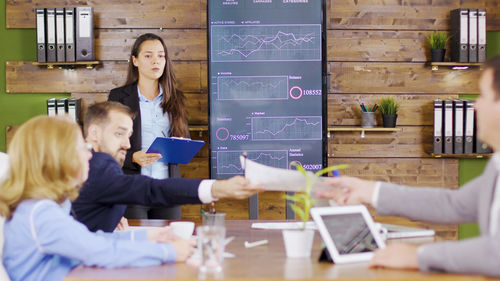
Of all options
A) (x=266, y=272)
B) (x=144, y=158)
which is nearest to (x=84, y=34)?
(x=144, y=158)

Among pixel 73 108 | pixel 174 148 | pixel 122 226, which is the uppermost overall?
pixel 73 108

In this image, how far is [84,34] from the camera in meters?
Result: 4.37

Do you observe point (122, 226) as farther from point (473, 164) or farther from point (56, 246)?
point (473, 164)

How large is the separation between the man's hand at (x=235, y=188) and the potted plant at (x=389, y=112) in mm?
2675

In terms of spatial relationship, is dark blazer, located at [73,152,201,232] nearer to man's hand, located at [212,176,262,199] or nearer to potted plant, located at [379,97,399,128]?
man's hand, located at [212,176,262,199]

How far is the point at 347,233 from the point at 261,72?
102 inches

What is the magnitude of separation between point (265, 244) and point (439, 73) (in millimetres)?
3077

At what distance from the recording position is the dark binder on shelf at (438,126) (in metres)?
4.40

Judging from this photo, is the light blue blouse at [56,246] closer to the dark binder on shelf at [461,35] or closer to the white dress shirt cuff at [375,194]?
the white dress shirt cuff at [375,194]

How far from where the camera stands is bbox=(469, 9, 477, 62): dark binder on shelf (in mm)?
4406

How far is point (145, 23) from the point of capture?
14.9ft

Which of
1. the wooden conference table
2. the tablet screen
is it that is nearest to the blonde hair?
the wooden conference table

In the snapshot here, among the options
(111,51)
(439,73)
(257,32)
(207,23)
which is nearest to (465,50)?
(439,73)

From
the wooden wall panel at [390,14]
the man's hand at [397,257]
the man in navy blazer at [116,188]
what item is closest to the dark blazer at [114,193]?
the man in navy blazer at [116,188]
